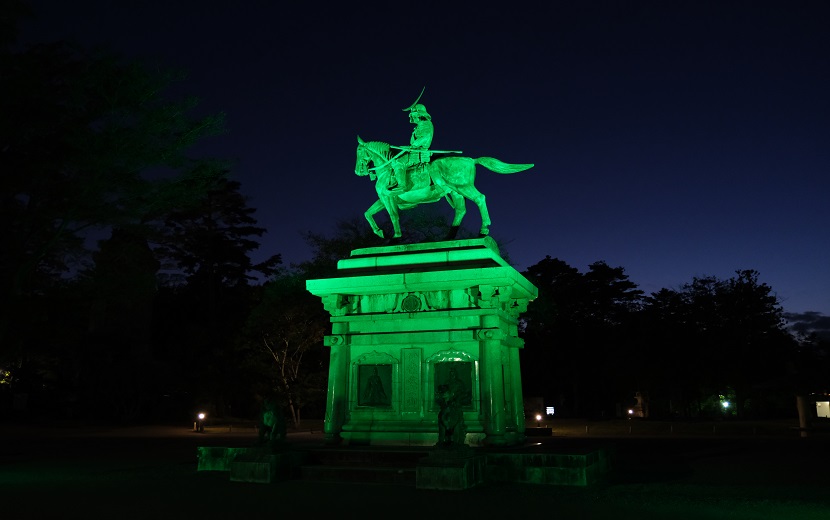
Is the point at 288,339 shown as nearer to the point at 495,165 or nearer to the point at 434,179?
the point at 434,179

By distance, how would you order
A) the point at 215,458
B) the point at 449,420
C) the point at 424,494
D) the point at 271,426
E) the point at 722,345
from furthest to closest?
the point at 722,345
the point at 215,458
the point at 271,426
the point at 449,420
the point at 424,494

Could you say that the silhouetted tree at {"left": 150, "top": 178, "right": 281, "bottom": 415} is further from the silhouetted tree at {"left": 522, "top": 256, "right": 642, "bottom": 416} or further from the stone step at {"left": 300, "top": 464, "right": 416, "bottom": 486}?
the stone step at {"left": 300, "top": 464, "right": 416, "bottom": 486}

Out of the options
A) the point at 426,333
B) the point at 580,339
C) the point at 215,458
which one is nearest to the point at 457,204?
the point at 426,333

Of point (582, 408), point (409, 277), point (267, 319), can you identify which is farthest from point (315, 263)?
point (582, 408)

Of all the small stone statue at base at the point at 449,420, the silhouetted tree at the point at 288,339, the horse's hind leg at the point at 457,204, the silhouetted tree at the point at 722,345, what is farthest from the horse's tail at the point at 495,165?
the silhouetted tree at the point at 722,345

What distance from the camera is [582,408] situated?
5675 centimetres

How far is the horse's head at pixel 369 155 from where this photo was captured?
15.8 m

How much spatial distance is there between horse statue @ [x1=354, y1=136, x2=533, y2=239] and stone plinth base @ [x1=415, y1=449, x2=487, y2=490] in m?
5.80

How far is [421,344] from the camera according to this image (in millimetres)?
14164

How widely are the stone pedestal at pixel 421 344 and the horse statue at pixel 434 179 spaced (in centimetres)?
106

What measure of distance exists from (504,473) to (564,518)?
3318 mm

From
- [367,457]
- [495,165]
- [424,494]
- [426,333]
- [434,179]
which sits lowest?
[424,494]

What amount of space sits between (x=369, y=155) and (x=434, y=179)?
1.65 meters

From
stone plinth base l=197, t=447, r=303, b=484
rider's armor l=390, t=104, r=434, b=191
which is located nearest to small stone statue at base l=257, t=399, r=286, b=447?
stone plinth base l=197, t=447, r=303, b=484
